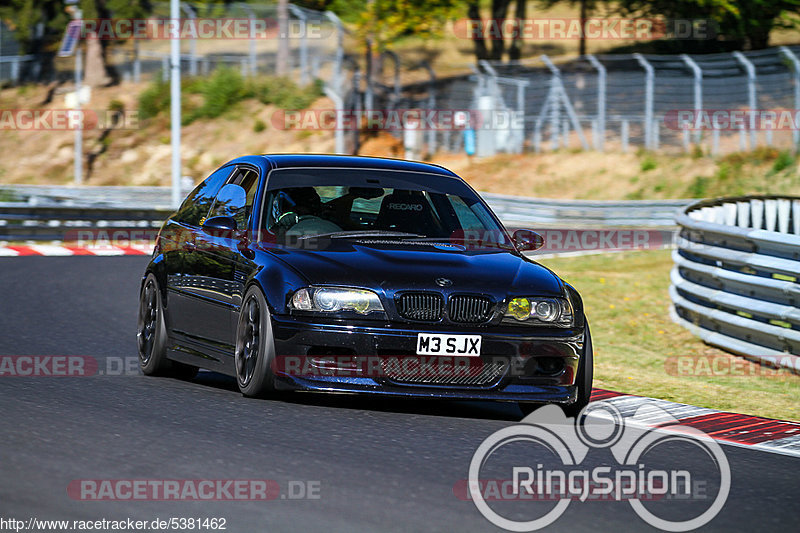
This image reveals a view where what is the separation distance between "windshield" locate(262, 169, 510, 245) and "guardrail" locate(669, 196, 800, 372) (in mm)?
3168

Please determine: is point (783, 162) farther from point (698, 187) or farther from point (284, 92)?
point (284, 92)

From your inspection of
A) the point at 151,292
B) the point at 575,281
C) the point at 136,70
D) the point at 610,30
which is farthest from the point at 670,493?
the point at 610,30

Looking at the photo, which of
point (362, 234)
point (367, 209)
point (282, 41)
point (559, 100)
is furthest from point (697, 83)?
point (362, 234)

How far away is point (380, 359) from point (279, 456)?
52.7 inches

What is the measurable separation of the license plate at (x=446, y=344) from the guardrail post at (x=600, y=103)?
30.7 meters

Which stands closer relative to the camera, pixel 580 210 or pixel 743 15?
pixel 580 210

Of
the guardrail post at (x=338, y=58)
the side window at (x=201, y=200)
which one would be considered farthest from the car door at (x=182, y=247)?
the guardrail post at (x=338, y=58)

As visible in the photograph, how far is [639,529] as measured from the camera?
499 centimetres

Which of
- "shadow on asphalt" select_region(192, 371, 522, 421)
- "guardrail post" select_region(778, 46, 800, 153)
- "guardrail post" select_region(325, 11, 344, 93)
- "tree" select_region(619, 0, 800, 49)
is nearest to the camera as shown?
"shadow on asphalt" select_region(192, 371, 522, 421)

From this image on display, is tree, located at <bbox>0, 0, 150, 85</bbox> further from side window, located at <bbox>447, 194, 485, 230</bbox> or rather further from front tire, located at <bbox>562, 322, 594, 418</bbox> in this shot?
front tire, located at <bbox>562, 322, 594, 418</bbox>

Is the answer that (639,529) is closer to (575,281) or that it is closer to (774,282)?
(774,282)

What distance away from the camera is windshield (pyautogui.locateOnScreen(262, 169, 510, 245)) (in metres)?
8.23

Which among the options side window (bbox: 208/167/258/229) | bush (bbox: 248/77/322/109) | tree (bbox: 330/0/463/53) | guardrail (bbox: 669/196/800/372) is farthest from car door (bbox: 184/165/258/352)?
bush (bbox: 248/77/322/109)

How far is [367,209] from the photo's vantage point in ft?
27.7
